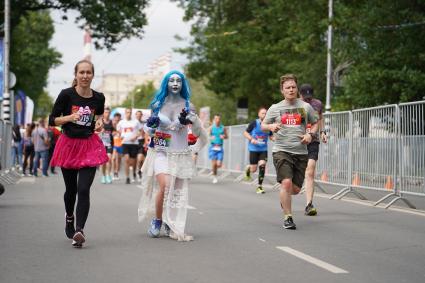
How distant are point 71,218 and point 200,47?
42357 mm

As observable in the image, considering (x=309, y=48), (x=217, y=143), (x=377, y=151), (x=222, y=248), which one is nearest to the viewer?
(x=222, y=248)

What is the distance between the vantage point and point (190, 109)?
9555 millimetres

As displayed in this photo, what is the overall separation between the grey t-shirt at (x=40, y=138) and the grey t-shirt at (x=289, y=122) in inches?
709

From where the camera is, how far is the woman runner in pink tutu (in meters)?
8.68

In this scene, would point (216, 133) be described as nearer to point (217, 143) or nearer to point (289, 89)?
point (217, 143)

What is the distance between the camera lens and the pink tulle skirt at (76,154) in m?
8.68

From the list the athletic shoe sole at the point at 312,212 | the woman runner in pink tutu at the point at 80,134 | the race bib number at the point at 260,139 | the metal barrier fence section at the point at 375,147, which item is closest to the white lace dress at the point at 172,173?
the woman runner in pink tutu at the point at 80,134

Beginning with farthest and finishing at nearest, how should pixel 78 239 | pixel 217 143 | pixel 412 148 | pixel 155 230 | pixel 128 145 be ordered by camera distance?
pixel 217 143 → pixel 128 145 → pixel 412 148 → pixel 155 230 → pixel 78 239

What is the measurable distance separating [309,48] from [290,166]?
3096 cm

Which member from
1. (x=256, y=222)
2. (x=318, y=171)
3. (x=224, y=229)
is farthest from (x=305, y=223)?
(x=318, y=171)

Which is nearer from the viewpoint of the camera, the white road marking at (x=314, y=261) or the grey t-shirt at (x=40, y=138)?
the white road marking at (x=314, y=261)

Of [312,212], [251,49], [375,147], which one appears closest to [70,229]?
[312,212]

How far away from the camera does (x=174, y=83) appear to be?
31.2 ft

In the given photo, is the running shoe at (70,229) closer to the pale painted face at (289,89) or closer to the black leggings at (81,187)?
the black leggings at (81,187)
